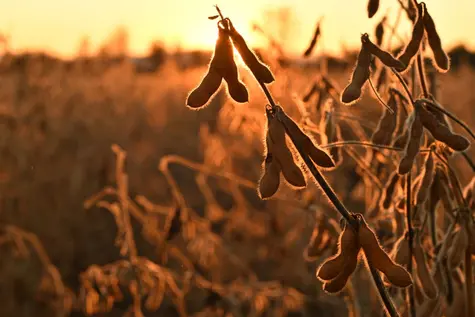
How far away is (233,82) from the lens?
87 cm

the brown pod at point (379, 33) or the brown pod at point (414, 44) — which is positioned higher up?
the brown pod at point (379, 33)

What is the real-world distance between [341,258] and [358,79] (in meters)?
0.25

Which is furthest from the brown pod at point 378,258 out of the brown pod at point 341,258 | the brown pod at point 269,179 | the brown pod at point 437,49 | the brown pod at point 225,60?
the brown pod at point 437,49

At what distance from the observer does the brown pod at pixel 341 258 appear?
84 cm

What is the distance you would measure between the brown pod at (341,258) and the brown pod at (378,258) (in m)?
0.01

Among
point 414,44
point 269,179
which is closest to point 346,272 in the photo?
point 269,179

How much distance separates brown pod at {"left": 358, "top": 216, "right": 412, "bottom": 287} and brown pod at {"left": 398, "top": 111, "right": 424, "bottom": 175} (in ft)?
0.40

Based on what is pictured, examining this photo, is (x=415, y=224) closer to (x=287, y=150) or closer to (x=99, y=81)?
(x=287, y=150)

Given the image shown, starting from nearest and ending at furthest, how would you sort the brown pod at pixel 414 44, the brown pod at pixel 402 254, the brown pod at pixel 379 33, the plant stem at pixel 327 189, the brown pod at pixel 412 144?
the plant stem at pixel 327 189
the brown pod at pixel 412 144
the brown pod at pixel 414 44
the brown pod at pixel 402 254
the brown pod at pixel 379 33

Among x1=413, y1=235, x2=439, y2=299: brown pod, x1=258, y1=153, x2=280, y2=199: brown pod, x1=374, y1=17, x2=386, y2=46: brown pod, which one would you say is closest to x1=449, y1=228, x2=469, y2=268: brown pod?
x1=413, y1=235, x2=439, y2=299: brown pod

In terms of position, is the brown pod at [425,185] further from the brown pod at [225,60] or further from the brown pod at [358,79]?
the brown pod at [225,60]

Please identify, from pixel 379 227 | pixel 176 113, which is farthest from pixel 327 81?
pixel 176 113

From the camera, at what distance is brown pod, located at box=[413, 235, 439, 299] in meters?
1.06

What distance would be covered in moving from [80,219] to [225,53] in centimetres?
378
